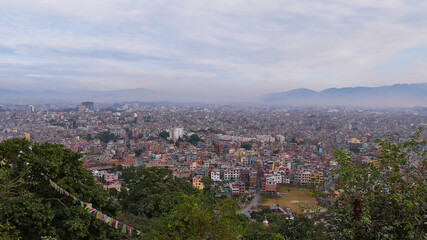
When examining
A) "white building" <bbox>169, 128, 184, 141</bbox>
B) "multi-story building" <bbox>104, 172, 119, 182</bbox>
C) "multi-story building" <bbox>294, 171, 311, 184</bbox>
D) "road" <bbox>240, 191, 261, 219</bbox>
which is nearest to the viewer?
"road" <bbox>240, 191, 261, 219</bbox>

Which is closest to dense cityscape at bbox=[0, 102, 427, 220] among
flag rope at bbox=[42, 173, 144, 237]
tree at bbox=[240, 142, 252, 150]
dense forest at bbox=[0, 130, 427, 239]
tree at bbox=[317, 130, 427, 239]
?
tree at bbox=[240, 142, 252, 150]

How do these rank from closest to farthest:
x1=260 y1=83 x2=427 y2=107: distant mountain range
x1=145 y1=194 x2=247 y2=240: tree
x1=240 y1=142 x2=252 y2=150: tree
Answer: x1=145 y1=194 x2=247 y2=240: tree < x1=240 y1=142 x2=252 y2=150: tree < x1=260 y1=83 x2=427 y2=107: distant mountain range

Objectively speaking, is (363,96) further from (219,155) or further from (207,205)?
(207,205)

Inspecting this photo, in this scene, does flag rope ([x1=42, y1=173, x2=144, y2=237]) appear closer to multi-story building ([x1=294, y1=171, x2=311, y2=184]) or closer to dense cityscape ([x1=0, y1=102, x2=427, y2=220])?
dense cityscape ([x1=0, y1=102, x2=427, y2=220])

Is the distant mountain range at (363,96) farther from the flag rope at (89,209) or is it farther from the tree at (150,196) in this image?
the flag rope at (89,209)

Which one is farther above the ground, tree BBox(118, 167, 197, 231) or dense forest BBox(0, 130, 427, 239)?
dense forest BBox(0, 130, 427, 239)

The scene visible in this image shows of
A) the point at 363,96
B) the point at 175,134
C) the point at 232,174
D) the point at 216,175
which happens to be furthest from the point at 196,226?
the point at 363,96

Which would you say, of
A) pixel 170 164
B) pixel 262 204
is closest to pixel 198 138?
pixel 170 164

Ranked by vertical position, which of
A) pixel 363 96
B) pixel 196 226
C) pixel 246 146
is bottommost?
pixel 246 146

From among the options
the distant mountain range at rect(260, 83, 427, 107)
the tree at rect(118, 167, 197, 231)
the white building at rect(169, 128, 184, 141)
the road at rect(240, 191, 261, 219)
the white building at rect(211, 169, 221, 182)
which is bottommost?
the road at rect(240, 191, 261, 219)
